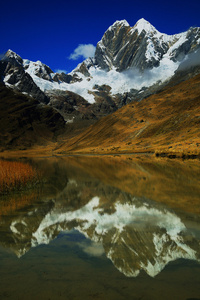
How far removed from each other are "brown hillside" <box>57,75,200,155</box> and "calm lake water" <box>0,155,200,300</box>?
4990 cm

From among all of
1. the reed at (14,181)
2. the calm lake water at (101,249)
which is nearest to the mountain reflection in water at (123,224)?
the calm lake water at (101,249)

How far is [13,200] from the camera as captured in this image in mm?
17609

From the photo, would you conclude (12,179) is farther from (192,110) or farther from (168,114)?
(168,114)

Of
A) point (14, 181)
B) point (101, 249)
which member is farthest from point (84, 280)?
point (14, 181)

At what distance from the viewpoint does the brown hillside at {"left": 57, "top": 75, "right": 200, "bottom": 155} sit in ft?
300

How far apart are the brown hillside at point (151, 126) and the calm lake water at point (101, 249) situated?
4990cm

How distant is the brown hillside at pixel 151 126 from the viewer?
9144 cm

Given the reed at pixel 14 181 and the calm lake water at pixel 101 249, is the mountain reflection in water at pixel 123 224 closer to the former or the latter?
the calm lake water at pixel 101 249

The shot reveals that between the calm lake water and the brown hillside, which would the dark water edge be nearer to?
the calm lake water

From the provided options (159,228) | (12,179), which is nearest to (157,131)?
(12,179)

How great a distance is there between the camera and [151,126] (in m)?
116

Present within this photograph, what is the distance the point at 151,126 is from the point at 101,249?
111156 millimetres

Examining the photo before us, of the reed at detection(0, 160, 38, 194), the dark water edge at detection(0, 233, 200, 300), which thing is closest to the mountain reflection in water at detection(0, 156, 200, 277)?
the dark water edge at detection(0, 233, 200, 300)

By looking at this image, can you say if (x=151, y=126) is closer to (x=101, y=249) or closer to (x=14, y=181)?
(x=14, y=181)
